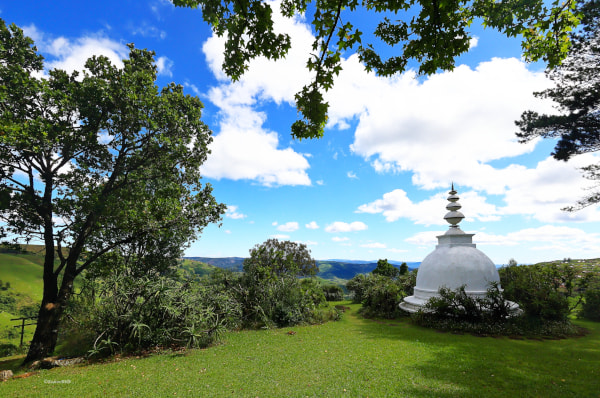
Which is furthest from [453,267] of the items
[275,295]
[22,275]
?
[22,275]

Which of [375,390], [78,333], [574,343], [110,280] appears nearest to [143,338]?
[110,280]

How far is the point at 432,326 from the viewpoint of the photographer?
1072 cm

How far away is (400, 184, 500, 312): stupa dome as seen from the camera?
40.2 feet

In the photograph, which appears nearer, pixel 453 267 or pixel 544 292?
pixel 544 292

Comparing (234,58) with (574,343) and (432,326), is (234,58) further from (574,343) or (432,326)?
(574,343)

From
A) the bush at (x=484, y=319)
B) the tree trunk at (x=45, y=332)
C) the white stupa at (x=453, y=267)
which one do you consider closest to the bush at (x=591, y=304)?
the bush at (x=484, y=319)

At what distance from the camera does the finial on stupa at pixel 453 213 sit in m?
14.0

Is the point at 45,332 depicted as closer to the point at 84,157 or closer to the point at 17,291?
the point at 84,157

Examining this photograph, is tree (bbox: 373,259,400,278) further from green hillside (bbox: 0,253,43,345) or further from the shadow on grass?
green hillside (bbox: 0,253,43,345)

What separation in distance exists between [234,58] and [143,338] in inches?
347

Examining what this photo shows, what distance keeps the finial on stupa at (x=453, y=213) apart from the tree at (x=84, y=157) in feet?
43.3

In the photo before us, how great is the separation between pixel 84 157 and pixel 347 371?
1256 centimetres

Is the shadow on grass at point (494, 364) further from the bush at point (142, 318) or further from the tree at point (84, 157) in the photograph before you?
the tree at point (84, 157)

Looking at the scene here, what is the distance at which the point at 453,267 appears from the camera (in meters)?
12.6
